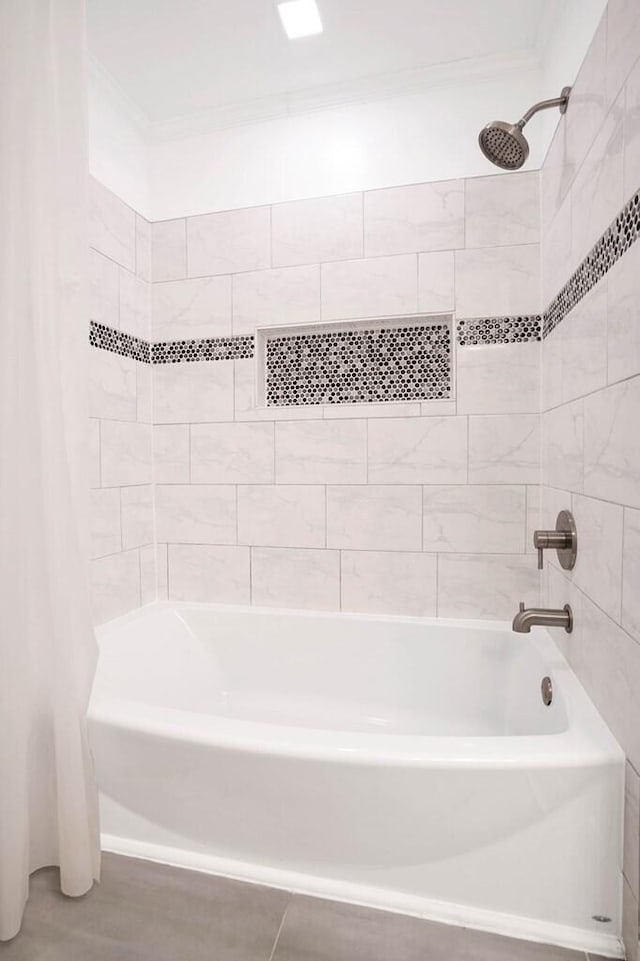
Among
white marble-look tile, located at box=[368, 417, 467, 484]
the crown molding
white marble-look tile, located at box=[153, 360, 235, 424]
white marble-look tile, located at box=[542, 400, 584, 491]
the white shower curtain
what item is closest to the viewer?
the white shower curtain

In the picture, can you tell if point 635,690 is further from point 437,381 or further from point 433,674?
point 437,381

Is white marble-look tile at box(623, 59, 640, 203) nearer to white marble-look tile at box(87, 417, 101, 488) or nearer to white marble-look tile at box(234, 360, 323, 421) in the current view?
white marble-look tile at box(234, 360, 323, 421)

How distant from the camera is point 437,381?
2.04 m

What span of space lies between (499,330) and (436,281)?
0.31 meters

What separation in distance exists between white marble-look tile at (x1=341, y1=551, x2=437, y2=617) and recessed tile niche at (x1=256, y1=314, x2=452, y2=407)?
2.13 feet

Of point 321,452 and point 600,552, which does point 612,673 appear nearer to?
point 600,552

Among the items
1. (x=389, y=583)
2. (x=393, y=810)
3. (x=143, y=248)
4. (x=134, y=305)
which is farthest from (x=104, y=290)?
(x=393, y=810)

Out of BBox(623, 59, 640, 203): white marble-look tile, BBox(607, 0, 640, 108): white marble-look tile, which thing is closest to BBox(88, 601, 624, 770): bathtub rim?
BBox(623, 59, 640, 203): white marble-look tile

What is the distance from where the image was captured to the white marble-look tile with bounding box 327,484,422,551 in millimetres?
2049

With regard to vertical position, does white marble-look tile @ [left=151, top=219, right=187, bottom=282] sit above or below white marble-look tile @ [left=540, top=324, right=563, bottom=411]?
above

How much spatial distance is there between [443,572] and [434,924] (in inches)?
43.5

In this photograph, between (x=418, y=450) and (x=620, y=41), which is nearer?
(x=620, y=41)

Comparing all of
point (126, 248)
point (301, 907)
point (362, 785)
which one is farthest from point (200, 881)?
point (126, 248)

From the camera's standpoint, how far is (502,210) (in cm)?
192
